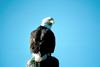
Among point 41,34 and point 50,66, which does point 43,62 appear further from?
point 41,34

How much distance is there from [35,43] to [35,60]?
14.2 inches

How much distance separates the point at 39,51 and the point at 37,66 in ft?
1.03

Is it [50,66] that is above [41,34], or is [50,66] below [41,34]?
below

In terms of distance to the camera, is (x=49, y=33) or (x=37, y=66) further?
(x=49, y=33)

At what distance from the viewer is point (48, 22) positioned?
4.17 m

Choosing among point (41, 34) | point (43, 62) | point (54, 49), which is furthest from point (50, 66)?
point (41, 34)

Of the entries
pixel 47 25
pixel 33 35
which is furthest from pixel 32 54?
pixel 47 25

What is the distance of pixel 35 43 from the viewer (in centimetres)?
407

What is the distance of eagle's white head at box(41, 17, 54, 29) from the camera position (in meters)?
4.12

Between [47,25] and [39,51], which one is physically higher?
[47,25]

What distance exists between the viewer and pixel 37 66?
383cm

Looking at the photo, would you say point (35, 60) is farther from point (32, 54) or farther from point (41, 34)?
point (41, 34)

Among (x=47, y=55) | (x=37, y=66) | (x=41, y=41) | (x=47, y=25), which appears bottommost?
(x=37, y=66)

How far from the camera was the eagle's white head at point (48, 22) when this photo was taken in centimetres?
412
